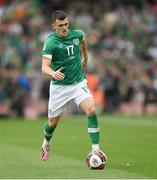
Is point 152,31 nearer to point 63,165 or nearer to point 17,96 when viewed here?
point 17,96

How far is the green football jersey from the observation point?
43.3 feet

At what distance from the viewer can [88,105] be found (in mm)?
12992

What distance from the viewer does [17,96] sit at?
26.9m

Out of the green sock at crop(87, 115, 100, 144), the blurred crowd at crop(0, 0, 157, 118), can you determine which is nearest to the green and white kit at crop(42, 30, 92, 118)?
the green sock at crop(87, 115, 100, 144)

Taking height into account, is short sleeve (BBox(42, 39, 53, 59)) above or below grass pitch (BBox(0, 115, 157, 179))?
above

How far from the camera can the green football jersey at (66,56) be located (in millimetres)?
13203

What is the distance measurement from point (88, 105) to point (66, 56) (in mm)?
964

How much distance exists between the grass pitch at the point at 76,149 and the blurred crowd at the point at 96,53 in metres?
1.88

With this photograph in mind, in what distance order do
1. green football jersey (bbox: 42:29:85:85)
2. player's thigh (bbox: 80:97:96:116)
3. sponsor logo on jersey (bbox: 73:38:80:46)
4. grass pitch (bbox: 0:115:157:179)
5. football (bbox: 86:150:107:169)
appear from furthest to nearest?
sponsor logo on jersey (bbox: 73:38:80:46) < green football jersey (bbox: 42:29:85:85) < player's thigh (bbox: 80:97:96:116) < football (bbox: 86:150:107:169) < grass pitch (bbox: 0:115:157:179)

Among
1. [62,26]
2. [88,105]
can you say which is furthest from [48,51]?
[88,105]

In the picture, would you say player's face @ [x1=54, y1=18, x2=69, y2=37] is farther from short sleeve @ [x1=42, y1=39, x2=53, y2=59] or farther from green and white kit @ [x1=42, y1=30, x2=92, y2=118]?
short sleeve @ [x1=42, y1=39, x2=53, y2=59]

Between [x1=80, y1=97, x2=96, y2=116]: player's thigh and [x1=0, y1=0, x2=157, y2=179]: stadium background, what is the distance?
219 cm

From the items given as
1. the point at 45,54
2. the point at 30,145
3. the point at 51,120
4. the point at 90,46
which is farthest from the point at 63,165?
the point at 90,46

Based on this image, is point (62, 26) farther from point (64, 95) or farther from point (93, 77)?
point (93, 77)
